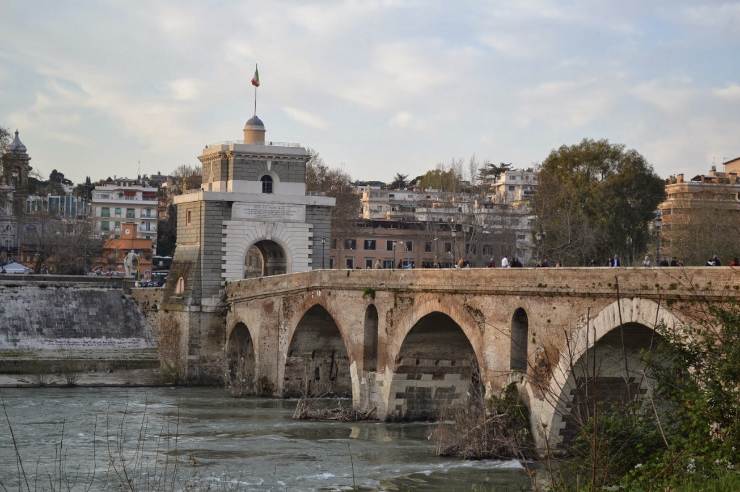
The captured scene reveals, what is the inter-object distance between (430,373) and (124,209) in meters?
69.6

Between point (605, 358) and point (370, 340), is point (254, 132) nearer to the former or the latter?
point (370, 340)

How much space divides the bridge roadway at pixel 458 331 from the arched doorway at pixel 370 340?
4cm

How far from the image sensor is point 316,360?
41.9 meters

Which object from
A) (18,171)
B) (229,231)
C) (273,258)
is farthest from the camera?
(18,171)

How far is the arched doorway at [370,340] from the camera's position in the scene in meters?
36.0

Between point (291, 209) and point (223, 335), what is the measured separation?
17.5 feet

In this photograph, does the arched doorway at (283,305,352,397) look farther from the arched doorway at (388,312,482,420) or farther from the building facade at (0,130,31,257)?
the building facade at (0,130,31,257)

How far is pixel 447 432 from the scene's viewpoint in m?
29.0

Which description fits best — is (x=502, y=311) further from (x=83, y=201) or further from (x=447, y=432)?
(x=83, y=201)

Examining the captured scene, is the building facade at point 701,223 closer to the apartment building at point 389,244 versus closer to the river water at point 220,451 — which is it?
the apartment building at point 389,244

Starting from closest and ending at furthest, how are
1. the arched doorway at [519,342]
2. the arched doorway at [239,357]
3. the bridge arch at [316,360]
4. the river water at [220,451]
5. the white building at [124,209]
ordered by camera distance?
the river water at [220,451] → the arched doorway at [519,342] → the bridge arch at [316,360] → the arched doorway at [239,357] → the white building at [124,209]

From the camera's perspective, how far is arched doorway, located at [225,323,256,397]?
1806 inches

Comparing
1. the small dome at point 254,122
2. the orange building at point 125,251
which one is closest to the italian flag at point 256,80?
Result: the small dome at point 254,122

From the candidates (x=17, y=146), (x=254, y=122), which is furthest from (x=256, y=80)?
(x=17, y=146)
